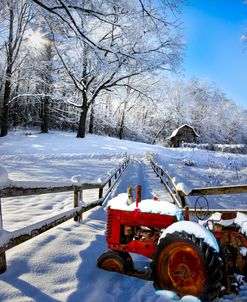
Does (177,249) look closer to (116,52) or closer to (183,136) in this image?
(116,52)

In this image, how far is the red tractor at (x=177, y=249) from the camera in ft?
9.65

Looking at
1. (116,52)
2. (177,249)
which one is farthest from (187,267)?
(116,52)

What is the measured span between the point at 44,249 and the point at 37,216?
91.5 inches

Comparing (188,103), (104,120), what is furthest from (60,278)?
(188,103)

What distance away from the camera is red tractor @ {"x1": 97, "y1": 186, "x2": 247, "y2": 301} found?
2941 mm

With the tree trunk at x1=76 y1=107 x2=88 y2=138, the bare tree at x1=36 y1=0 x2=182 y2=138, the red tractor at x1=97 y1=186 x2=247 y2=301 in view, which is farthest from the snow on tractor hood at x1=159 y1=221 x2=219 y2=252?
the tree trunk at x1=76 y1=107 x2=88 y2=138

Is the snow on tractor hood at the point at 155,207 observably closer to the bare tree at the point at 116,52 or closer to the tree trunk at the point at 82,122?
the bare tree at the point at 116,52

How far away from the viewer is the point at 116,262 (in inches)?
149

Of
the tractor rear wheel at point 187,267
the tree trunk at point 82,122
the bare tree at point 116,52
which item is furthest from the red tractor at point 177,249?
the tree trunk at point 82,122

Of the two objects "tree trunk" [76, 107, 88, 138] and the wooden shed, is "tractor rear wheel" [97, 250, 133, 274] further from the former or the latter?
the wooden shed

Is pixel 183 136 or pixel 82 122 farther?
pixel 183 136

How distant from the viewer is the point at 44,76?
31.6 metres

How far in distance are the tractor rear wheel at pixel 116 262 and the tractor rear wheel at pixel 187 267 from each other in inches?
23.7

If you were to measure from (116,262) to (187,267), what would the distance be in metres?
1.01
